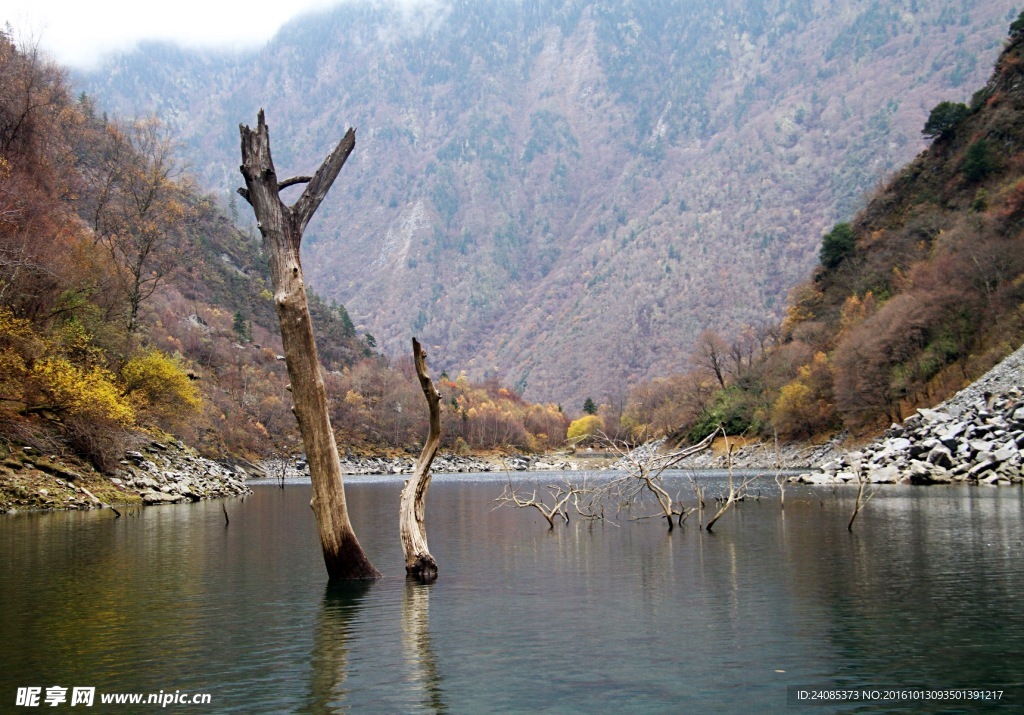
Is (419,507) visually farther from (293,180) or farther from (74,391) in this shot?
(74,391)

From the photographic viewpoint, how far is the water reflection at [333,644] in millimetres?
11328

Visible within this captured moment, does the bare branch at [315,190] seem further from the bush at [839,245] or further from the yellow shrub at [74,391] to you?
the bush at [839,245]

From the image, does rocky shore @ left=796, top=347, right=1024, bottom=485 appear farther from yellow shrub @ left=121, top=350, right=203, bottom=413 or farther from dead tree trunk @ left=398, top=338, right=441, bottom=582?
yellow shrub @ left=121, top=350, right=203, bottom=413

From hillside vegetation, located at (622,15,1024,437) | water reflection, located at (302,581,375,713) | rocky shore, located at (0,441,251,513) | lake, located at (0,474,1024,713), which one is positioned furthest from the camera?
hillside vegetation, located at (622,15,1024,437)

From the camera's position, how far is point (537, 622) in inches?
637

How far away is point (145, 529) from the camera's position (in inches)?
1334

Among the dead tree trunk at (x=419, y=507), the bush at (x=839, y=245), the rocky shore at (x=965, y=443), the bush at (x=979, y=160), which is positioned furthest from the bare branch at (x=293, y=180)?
the bush at (x=839, y=245)

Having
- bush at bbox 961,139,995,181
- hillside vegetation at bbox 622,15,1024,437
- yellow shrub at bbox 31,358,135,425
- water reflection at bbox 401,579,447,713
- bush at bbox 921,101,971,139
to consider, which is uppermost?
bush at bbox 921,101,971,139

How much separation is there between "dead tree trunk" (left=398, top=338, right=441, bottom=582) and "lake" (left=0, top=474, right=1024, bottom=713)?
75 centimetres

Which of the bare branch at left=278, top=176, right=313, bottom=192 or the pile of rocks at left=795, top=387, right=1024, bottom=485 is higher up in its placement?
the bare branch at left=278, top=176, right=313, bottom=192

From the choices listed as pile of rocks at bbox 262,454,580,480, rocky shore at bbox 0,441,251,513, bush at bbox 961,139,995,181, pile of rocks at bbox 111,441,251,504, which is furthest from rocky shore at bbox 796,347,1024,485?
pile of rocks at bbox 262,454,580,480

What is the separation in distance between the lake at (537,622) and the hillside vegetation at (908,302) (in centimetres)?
5083

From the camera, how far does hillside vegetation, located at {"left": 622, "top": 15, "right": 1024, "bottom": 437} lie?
246 feet

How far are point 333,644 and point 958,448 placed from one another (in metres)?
48.2
